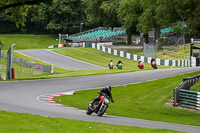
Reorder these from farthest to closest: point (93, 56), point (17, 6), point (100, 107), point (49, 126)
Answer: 1. point (93, 56)
2. point (17, 6)
3. point (100, 107)
4. point (49, 126)

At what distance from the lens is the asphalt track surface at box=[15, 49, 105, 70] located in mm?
51188

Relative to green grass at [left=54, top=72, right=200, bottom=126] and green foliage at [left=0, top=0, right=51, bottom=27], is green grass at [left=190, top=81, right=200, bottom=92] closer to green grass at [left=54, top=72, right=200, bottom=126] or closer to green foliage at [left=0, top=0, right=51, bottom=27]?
green grass at [left=54, top=72, right=200, bottom=126]

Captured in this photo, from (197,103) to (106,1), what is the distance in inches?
2344

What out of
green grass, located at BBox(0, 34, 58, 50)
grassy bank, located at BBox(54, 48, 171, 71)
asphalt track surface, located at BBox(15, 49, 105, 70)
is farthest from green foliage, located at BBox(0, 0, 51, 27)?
green grass, located at BBox(0, 34, 58, 50)

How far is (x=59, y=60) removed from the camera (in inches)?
2211

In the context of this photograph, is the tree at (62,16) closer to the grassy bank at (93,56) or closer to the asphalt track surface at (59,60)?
the grassy bank at (93,56)

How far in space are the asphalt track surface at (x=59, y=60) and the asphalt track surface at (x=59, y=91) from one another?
16.6 metres

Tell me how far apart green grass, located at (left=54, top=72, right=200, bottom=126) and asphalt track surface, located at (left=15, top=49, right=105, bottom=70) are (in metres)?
22.4

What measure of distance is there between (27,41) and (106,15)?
2371 cm

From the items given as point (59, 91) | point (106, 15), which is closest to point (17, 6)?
point (59, 91)

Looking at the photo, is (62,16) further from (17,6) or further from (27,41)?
(17,6)

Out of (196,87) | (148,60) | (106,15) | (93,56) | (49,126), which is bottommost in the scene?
(148,60)

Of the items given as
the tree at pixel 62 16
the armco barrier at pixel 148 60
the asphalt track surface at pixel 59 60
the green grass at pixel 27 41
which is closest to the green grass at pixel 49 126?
the asphalt track surface at pixel 59 60

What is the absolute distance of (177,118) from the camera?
58.9ft
